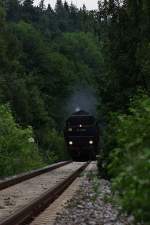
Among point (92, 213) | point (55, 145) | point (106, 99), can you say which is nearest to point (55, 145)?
point (55, 145)

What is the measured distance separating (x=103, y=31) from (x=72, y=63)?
107 meters

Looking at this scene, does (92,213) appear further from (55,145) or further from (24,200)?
(55,145)

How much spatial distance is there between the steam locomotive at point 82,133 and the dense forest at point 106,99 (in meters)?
2.93

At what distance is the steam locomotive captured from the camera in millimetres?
46156

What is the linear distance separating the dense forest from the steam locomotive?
2927mm

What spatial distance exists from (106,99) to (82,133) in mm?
17965

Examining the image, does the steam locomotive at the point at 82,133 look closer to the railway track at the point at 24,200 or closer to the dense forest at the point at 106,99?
the dense forest at the point at 106,99

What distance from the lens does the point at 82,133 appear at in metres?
46.6

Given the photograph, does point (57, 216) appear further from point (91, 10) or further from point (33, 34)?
point (33, 34)

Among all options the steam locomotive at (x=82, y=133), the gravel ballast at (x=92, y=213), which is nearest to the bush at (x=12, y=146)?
the steam locomotive at (x=82, y=133)

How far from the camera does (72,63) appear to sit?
439 ft

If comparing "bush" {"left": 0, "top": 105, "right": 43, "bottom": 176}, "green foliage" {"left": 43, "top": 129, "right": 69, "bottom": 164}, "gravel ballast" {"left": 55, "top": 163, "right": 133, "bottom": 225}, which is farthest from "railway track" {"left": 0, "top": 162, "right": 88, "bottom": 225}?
"green foliage" {"left": 43, "top": 129, "right": 69, "bottom": 164}

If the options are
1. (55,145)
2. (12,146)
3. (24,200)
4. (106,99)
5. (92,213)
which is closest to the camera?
(92,213)

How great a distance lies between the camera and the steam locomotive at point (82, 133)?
4616cm
